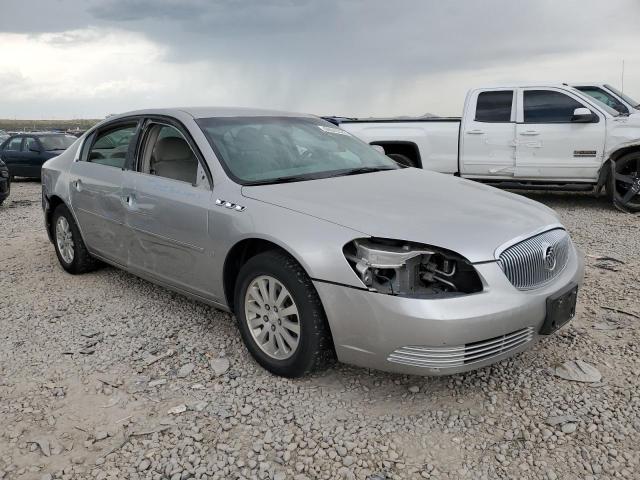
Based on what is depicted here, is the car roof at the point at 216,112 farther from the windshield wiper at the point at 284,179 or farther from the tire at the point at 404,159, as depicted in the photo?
the tire at the point at 404,159

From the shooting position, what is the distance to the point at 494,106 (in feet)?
30.6

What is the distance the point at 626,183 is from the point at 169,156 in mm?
7102

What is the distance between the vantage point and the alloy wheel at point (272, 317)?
10.6 feet

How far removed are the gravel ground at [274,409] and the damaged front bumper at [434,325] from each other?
0.33m

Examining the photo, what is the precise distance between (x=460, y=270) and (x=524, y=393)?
2.79 ft

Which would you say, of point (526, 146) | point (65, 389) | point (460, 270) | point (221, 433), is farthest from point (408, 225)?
point (526, 146)

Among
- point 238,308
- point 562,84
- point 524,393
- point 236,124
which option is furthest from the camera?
point 562,84

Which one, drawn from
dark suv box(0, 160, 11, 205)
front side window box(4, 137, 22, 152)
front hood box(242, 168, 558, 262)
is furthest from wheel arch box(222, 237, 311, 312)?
front side window box(4, 137, 22, 152)

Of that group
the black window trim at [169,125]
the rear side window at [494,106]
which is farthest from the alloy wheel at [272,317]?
A: the rear side window at [494,106]

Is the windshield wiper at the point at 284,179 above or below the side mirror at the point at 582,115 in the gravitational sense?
below

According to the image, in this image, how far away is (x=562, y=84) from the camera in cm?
895

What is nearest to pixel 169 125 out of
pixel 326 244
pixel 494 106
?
pixel 326 244

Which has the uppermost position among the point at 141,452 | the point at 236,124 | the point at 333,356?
the point at 236,124

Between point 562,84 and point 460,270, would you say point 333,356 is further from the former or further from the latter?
point 562,84
